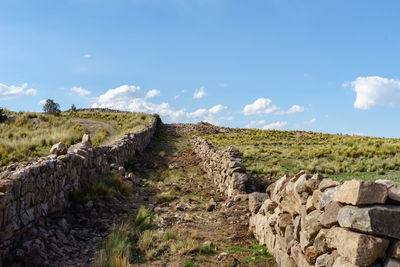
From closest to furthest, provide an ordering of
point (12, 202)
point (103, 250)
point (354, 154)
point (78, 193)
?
point (12, 202)
point (103, 250)
point (78, 193)
point (354, 154)

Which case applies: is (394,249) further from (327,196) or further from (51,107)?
(51,107)

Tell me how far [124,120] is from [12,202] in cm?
3394

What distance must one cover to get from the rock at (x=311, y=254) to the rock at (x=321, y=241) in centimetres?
7

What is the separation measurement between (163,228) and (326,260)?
419 centimetres

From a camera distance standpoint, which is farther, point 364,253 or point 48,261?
point 48,261

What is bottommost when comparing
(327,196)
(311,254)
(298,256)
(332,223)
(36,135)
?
(298,256)

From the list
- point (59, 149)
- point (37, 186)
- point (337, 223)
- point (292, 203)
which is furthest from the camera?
point (59, 149)

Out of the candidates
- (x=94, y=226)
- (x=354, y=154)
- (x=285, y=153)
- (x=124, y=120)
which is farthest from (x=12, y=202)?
(x=124, y=120)

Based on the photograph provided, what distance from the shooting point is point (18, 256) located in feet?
17.8

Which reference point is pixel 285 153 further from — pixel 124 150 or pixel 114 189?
pixel 114 189

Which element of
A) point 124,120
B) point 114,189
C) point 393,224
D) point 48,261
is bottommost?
point 48,261

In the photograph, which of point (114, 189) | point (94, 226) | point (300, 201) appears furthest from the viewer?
point (114, 189)

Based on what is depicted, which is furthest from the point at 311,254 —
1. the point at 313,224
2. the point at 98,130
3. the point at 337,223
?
the point at 98,130

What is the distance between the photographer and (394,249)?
11.4ft
